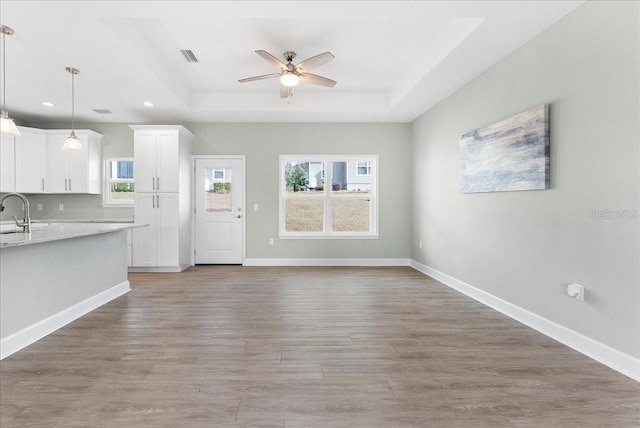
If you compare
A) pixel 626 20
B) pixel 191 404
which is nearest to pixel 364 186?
pixel 626 20

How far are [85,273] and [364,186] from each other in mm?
4482

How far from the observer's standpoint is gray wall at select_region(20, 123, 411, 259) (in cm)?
610

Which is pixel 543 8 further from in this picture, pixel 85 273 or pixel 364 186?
pixel 85 273

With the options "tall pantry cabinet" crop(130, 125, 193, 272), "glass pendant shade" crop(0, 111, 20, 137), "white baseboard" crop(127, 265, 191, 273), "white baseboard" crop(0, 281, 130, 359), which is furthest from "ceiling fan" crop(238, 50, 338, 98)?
"white baseboard" crop(127, 265, 191, 273)

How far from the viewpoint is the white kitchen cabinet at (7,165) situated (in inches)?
211

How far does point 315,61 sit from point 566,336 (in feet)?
11.1

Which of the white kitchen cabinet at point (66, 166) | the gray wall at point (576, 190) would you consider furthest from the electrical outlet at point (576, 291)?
the white kitchen cabinet at point (66, 166)

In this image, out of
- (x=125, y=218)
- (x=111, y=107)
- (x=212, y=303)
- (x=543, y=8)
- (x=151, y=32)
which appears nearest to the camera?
(x=543, y=8)

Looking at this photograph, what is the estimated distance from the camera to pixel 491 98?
11.8ft

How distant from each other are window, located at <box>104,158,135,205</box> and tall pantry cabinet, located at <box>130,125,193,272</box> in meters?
0.78

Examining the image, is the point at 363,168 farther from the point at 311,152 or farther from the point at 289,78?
the point at 289,78

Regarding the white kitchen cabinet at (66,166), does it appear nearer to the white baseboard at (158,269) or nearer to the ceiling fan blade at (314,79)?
the white baseboard at (158,269)

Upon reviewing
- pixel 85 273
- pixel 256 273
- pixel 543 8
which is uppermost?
pixel 543 8

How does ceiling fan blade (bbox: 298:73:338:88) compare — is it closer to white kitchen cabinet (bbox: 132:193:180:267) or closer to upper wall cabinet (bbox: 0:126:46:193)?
white kitchen cabinet (bbox: 132:193:180:267)
